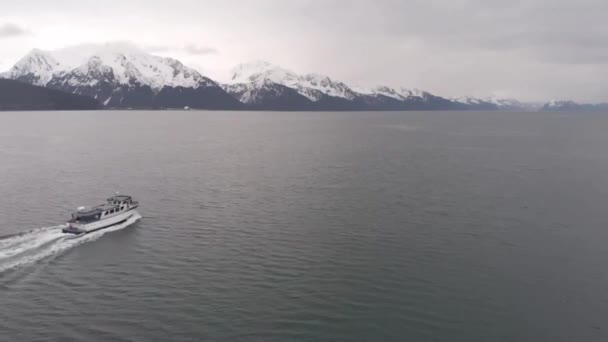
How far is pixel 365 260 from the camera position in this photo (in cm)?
6100

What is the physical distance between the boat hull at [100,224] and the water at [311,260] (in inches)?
81.9

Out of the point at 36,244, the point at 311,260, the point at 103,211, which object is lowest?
the point at 311,260

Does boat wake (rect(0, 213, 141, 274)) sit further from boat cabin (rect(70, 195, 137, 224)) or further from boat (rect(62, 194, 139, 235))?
boat cabin (rect(70, 195, 137, 224))

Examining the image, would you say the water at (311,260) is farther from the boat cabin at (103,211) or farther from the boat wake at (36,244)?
the boat cabin at (103,211)

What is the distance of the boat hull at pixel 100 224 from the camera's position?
70.3 meters

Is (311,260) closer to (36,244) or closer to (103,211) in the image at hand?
(103,211)

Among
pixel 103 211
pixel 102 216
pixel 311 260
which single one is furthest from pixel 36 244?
pixel 311 260

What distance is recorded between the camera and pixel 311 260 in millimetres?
60844

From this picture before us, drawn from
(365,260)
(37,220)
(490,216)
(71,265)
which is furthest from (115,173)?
(490,216)

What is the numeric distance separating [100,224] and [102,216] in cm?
139

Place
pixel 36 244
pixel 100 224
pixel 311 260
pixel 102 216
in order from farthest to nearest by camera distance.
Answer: pixel 102 216
pixel 100 224
pixel 36 244
pixel 311 260

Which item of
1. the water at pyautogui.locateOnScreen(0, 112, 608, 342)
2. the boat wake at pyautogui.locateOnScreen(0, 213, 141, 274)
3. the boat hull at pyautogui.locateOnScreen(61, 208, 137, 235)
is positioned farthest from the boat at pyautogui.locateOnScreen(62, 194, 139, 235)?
the water at pyautogui.locateOnScreen(0, 112, 608, 342)

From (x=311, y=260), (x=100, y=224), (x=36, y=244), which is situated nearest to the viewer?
(x=311, y=260)

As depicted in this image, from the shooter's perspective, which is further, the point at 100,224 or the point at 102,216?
the point at 102,216
